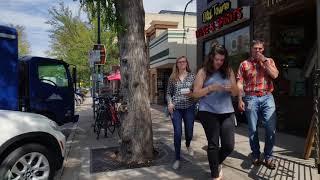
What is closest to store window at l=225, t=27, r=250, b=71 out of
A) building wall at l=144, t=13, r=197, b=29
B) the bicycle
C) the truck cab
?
the bicycle

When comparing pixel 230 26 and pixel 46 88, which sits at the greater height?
pixel 230 26

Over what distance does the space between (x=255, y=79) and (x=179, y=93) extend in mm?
1219

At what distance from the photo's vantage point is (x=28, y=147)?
5039 millimetres

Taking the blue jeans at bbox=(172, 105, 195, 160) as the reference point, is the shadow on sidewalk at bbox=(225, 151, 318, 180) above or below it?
below

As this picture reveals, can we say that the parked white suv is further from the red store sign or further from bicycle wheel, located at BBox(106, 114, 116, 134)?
the red store sign

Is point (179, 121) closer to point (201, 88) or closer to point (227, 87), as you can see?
point (201, 88)

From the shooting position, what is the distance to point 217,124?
4918 mm

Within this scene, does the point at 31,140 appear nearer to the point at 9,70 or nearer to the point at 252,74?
the point at 252,74

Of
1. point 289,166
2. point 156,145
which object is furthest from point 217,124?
point 156,145

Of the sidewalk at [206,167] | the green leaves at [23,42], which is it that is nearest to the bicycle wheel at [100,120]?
the sidewalk at [206,167]

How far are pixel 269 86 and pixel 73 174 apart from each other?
3.40 m

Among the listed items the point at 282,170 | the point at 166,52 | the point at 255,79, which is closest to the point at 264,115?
the point at 255,79

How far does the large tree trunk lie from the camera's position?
6.53m

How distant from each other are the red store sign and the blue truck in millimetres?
4832
